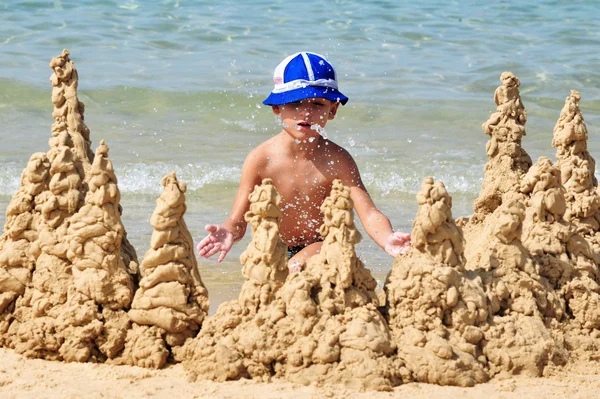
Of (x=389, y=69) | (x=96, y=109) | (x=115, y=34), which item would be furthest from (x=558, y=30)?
(x=96, y=109)

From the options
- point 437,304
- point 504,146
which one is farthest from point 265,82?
point 437,304

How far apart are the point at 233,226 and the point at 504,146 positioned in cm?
169

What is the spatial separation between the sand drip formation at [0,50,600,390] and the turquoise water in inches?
68.9

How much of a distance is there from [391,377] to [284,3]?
15.8 metres

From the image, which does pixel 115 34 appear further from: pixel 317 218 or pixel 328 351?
pixel 328 351

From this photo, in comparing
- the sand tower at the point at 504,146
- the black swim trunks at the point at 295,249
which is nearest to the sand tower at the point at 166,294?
the black swim trunks at the point at 295,249

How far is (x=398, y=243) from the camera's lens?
430cm

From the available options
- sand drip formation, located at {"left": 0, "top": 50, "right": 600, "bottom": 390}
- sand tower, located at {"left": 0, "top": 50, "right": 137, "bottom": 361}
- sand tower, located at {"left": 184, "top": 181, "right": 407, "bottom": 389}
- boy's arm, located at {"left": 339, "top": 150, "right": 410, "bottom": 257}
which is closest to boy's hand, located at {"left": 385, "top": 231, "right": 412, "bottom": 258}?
boy's arm, located at {"left": 339, "top": 150, "right": 410, "bottom": 257}

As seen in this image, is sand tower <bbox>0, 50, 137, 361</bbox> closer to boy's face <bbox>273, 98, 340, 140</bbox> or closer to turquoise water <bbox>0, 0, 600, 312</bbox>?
boy's face <bbox>273, 98, 340, 140</bbox>

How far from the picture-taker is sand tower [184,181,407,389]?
365 cm

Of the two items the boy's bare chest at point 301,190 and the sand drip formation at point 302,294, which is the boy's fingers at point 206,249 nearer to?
the sand drip formation at point 302,294

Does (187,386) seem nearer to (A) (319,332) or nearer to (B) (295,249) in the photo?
(A) (319,332)

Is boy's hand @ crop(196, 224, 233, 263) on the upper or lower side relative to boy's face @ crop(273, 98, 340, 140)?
lower

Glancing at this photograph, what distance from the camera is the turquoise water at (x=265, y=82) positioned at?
32.0 feet
